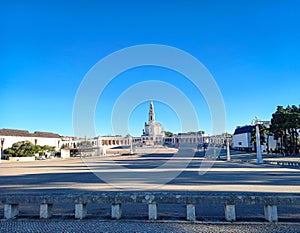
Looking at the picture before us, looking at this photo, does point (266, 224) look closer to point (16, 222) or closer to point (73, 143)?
point (16, 222)

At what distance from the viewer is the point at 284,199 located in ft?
15.5

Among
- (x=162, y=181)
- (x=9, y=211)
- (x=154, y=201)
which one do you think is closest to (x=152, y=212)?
(x=154, y=201)

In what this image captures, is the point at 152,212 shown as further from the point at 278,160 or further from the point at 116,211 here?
→ the point at 278,160

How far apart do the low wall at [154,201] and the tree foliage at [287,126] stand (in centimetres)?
3179

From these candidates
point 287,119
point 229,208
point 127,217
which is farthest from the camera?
point 287,119

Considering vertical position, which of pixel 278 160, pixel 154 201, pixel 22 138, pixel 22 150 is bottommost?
pixel 278 160

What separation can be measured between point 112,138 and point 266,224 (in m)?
105

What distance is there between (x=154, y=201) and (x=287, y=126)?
33.2 meters

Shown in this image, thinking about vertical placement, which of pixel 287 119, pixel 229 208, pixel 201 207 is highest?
pixel 287 119

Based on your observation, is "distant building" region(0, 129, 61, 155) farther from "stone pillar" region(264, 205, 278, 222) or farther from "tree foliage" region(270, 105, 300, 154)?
"stone pillar" region(264, 205, 278, 222)

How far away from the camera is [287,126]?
32.1 metres

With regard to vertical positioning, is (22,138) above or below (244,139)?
above

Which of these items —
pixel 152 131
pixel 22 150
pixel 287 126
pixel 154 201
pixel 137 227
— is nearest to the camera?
pixel 137 227

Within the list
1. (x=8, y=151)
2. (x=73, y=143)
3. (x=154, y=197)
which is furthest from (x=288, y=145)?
(x=73, y=143)
